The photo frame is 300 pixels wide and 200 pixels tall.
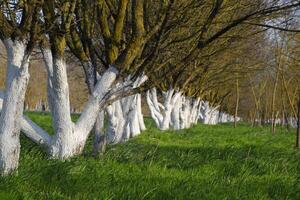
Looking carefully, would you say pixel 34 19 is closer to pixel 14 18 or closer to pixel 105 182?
pixel 14 18

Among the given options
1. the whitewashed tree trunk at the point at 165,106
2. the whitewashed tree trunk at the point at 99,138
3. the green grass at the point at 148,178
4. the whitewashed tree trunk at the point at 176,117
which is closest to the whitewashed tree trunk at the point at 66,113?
the green grass at the point at 148,178

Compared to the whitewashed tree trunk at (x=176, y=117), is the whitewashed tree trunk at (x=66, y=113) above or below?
below

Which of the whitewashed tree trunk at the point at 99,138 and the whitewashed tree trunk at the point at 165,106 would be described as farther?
the whitewashed tree trunk at the point at 165,106

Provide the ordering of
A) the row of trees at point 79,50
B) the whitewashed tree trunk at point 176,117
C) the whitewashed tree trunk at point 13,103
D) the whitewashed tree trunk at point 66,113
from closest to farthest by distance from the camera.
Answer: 1. the whitewashed tree trunk at point 13,103
2. the row of trees at point 79,50
3. the whitewashed tree trunk at point 66,113
4. the whitewashed tree trunk at point 176,117

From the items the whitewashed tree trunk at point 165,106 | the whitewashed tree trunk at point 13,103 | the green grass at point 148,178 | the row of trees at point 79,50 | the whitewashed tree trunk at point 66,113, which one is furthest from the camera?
the whitewashed tree trunk at point 165,106

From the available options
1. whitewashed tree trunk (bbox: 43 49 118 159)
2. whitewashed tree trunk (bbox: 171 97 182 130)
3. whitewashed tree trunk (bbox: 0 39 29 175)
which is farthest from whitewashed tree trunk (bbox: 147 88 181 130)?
whitewashed tree trunk (bbox: 0 39 29 175)

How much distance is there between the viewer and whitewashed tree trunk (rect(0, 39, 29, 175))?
580cm

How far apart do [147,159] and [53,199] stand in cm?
395

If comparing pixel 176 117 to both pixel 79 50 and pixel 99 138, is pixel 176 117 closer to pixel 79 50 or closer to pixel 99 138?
pixel 99 138

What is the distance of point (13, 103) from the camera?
19.4 ft

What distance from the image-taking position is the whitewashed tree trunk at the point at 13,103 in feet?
19.0

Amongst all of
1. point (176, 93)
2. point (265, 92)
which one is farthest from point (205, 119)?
point (176, 93)

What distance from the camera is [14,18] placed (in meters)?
6.02

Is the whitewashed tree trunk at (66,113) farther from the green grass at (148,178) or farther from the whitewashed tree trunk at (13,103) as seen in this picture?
the whitewashed tree trunk at (13,103)
